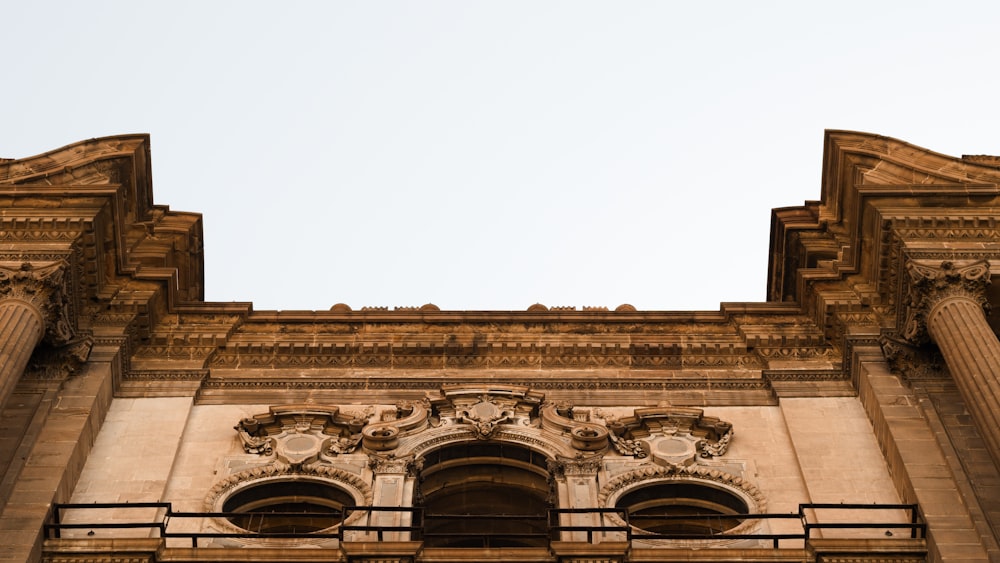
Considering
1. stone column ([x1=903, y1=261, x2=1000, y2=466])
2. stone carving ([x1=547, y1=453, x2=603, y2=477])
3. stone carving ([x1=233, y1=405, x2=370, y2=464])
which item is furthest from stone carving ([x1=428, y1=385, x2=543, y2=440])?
stone column ([x1=903, y1=261, x2=1000, y2=466])

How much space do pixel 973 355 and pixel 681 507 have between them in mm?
5404

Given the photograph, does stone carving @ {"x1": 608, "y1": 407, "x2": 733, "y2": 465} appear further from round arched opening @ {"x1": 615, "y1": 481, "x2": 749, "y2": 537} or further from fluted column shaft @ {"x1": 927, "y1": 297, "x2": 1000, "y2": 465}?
fluted column shaft @ {"x1": 927, "y1": 297, "x2": 1000, "y2": 465}

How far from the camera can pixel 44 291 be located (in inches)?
1179

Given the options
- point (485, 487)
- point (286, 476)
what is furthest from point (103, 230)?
point (485, 487)

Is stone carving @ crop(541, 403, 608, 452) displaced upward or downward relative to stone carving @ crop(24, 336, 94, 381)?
downward

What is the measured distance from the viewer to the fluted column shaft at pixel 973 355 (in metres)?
26.6

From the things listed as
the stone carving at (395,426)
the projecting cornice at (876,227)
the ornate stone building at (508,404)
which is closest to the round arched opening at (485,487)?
the ornate stone building at (508,404)

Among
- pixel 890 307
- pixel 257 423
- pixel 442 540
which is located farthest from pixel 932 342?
pixel 257 423

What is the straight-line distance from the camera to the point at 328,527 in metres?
27.3

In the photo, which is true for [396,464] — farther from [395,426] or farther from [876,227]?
[876,227]

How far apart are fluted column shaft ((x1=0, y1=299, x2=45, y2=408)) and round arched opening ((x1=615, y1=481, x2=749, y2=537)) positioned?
9.98m

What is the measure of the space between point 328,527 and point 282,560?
2.52 meters

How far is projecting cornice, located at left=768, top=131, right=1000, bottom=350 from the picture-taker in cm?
3200

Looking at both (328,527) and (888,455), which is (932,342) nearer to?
(888,455)
